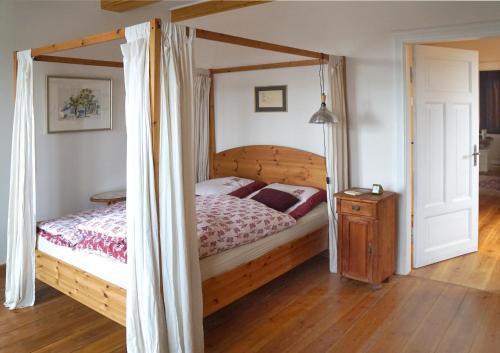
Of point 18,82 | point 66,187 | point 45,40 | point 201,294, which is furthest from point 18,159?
point 201,294

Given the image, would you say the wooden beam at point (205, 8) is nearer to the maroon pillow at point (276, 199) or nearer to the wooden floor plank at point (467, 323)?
the maroon pillow at point (276, 199)

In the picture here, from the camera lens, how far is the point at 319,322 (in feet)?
10.3

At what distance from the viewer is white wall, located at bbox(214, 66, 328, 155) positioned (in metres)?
4.48

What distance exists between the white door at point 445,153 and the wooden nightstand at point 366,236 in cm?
42

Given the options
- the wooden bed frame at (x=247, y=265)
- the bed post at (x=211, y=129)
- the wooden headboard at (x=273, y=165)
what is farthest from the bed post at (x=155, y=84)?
the bed post at (x=211, y=129)

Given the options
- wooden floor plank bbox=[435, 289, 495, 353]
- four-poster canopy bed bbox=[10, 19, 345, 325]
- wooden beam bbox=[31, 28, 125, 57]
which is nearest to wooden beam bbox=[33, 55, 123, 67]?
four-poster canopy bed bbox=[10, 19, 345, 325]

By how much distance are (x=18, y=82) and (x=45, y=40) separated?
1078 millimetres

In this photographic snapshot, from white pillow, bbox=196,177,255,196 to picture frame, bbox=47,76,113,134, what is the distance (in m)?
1.18

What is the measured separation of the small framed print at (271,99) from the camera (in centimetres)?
467

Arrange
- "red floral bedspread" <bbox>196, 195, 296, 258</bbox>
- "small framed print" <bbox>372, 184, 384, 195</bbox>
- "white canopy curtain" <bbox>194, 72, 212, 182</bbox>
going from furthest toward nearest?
1. "white canopy curtain" <bbox>194, 72, 212, 182</bbox>
2. "small framed print" <bbox>372, 184, 384, 195</bbox>
3. "red floral bedspread" <bbox>196, 195, 296, 258</bbox>

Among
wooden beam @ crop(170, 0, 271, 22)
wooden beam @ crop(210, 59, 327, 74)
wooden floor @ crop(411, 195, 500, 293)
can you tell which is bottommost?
A: wooden floor @ crop(411, 195, 500, 293)

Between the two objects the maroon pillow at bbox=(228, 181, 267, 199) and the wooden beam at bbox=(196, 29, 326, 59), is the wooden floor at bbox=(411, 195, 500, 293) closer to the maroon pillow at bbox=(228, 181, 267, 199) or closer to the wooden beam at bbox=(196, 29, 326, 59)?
the maroon pillow at bbox=(228, 181, 267, 199)

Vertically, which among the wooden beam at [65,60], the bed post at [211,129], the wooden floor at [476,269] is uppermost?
the wooden beam at [65,60]

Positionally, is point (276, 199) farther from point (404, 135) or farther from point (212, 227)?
point (404, 135)
